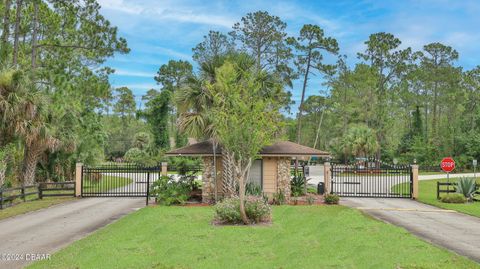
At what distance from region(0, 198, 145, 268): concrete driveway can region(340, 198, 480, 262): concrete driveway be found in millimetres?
10592

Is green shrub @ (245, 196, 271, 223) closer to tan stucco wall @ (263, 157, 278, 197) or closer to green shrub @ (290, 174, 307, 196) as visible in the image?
tan stucco wall @ (263, 157, 278, 197)

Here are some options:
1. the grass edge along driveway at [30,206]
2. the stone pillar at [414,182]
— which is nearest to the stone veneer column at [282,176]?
the stone pillar at [414,182]

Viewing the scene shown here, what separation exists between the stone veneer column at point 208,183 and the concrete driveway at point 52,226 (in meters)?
3.24

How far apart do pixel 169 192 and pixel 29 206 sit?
657cm

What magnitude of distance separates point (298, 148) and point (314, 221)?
755 cm

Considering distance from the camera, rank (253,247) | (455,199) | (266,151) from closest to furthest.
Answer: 1. (253,247)
2. (266,151)
3. (455,199)

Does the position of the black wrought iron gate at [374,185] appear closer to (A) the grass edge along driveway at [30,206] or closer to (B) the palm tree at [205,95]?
(B) the palm tree at [205,95]

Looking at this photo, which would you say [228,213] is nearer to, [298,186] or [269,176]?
[269,176]

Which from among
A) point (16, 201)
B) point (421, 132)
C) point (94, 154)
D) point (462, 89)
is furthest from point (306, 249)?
point (462, 89)

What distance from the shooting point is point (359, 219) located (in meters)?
16.7

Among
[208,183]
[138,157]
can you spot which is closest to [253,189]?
[208,183]

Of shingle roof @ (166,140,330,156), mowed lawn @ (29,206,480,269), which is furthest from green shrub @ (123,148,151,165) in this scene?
mowed lawn @ (29,206,480,269)

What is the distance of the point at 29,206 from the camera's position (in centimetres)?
2123

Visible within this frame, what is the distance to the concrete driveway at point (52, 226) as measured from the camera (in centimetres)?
1141
